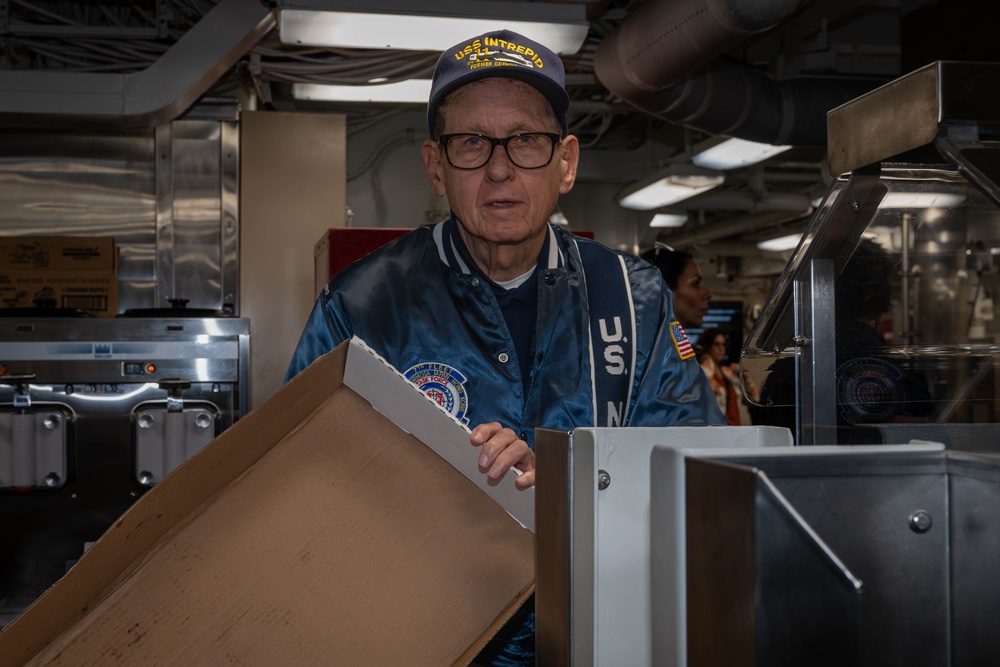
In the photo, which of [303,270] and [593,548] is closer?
[593,548]

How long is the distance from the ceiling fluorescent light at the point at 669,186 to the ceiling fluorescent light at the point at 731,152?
28 cm

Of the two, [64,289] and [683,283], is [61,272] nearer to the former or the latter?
[64,289]

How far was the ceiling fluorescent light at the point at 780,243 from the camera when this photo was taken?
9613 millimetres

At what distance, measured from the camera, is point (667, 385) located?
1341 millimetres

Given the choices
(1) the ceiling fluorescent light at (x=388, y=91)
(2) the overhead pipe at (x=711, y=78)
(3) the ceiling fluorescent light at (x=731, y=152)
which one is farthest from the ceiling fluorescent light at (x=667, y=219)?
(1) the ceiling fluorescent light at (x=388, y=91)

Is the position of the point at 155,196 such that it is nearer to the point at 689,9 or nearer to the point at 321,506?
the point at 689,9

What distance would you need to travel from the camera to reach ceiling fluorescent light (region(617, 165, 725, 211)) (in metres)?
5.23

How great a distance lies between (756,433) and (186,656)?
1.80 ft

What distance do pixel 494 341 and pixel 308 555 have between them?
0.53 meters

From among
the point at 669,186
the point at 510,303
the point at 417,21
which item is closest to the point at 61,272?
the point at 417,21

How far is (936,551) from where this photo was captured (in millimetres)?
562

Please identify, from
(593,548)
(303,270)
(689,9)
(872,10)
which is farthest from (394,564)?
(872,10)

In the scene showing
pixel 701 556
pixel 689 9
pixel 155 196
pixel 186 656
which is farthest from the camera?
pixel 155 196

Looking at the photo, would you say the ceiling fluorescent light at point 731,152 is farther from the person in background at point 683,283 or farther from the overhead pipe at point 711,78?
the person in background at point 683,283
